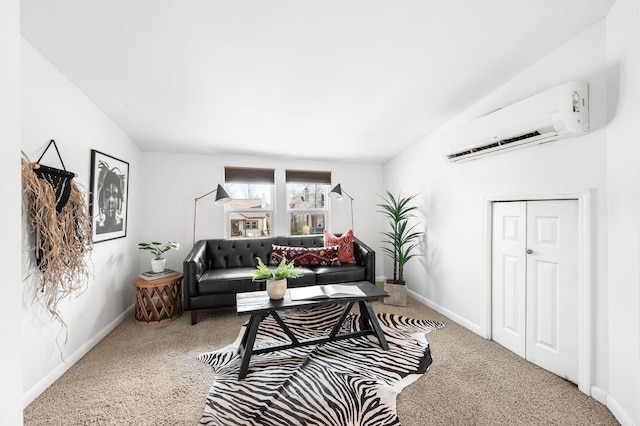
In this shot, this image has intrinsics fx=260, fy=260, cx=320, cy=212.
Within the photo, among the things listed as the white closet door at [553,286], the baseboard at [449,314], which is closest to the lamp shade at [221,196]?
the baseboard at [449,314]

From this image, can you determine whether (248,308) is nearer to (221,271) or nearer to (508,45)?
(221,271)

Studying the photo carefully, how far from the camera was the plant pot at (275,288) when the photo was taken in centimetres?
219

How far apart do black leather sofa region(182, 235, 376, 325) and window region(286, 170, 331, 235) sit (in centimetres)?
37

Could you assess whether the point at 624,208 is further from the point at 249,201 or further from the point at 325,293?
the point at 249,201

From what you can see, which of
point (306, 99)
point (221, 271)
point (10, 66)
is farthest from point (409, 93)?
point (221, 271)

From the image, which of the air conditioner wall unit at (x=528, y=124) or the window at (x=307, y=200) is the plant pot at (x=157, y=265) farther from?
the air conditioner wall unit at (x=528, y=124)

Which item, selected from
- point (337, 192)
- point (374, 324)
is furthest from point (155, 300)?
point (337, 192)

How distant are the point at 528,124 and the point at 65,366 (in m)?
4.12

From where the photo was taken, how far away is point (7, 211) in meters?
0.71

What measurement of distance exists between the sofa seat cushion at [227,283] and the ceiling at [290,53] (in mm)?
1756

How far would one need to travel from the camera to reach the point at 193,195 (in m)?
3.90

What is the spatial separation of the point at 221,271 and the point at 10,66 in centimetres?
290

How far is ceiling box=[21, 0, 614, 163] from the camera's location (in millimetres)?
1547

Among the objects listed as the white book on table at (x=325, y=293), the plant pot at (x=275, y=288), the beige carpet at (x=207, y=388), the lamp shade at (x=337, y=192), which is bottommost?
the beige carpet at (x=207, y=388)
